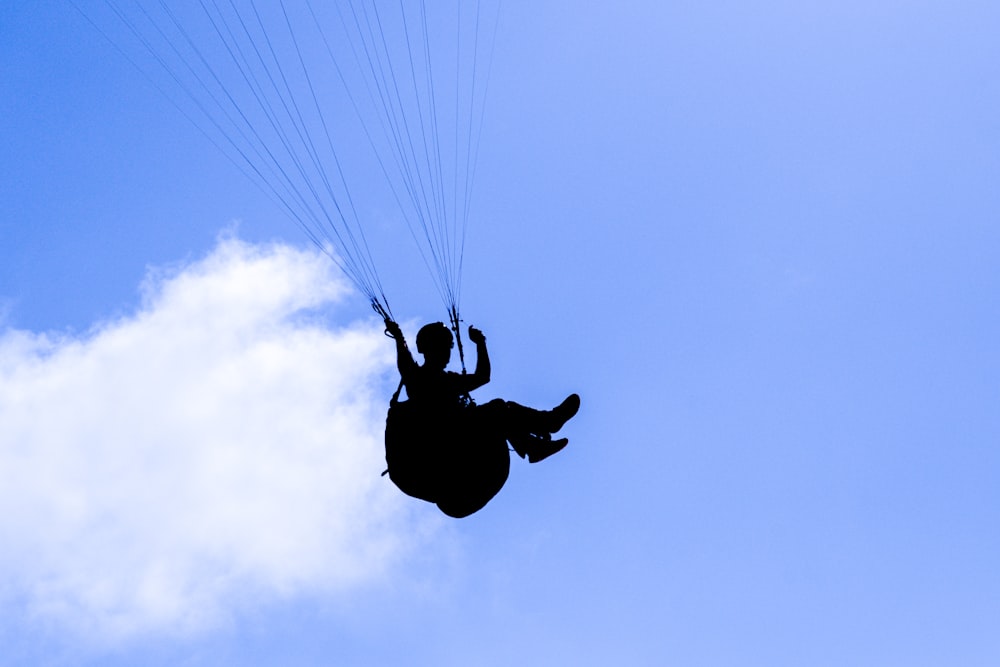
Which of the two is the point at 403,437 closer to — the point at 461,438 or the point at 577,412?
the point at 461,438

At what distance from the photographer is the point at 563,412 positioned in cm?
801

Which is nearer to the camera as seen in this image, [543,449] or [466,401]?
[466,401]

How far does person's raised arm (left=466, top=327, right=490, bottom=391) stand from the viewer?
780cm

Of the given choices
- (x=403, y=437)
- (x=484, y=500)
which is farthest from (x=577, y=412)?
(x=403, y=437)

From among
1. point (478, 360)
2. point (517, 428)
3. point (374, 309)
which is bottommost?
point (517, 428)

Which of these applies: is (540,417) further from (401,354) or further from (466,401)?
(401,354)

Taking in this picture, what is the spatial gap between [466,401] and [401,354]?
678mm

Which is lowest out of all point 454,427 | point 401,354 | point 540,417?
point 454,427

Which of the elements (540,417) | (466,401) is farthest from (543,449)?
(466,401)

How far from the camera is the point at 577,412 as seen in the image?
815 cm

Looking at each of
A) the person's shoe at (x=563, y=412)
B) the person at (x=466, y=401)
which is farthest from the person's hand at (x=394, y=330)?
the person's shoe at (x=563, y=412)

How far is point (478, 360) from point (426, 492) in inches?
48.5

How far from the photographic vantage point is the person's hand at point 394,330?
7.63 meters

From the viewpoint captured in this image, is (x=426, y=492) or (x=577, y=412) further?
(x=577, y=412)
